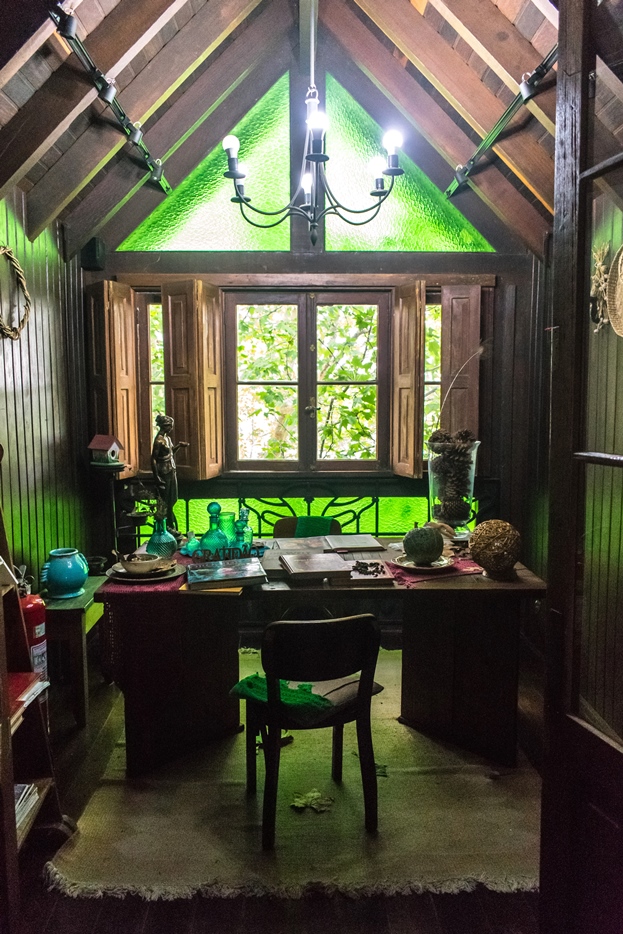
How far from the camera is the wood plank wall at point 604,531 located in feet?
4.80

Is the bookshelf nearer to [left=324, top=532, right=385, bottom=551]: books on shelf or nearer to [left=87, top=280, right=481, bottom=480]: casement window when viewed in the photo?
[left=324, top=532, right=385, bottom=551]: books on shelf

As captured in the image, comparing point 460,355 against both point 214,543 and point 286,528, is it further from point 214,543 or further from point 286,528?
point 214,543

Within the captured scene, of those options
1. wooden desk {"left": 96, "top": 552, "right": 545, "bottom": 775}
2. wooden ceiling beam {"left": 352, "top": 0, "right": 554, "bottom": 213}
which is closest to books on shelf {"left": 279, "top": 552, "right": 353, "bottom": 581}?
wooden desk {"left": 96, "top": 552, "right": 545, "bottom": 775}

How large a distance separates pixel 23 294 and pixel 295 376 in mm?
1877

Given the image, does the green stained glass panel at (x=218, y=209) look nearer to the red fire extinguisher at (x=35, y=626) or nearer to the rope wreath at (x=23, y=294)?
the rope wreath at (x=23, y=294)

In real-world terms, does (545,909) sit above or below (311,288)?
below

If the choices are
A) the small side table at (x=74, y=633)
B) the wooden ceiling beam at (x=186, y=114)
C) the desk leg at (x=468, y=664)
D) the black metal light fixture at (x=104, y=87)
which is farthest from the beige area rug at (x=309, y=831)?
the wooden ceiling beam at (x=186, y=114)

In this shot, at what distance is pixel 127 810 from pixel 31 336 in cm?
232

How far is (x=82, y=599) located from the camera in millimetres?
3377

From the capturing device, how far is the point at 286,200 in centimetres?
464

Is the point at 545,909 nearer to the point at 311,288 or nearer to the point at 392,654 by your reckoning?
the point at 392,654

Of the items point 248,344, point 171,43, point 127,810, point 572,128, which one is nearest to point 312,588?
point 127,810

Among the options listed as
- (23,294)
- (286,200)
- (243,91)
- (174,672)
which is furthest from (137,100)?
(174,672)

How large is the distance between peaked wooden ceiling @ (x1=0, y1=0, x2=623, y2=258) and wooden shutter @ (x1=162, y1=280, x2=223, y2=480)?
0.68m
